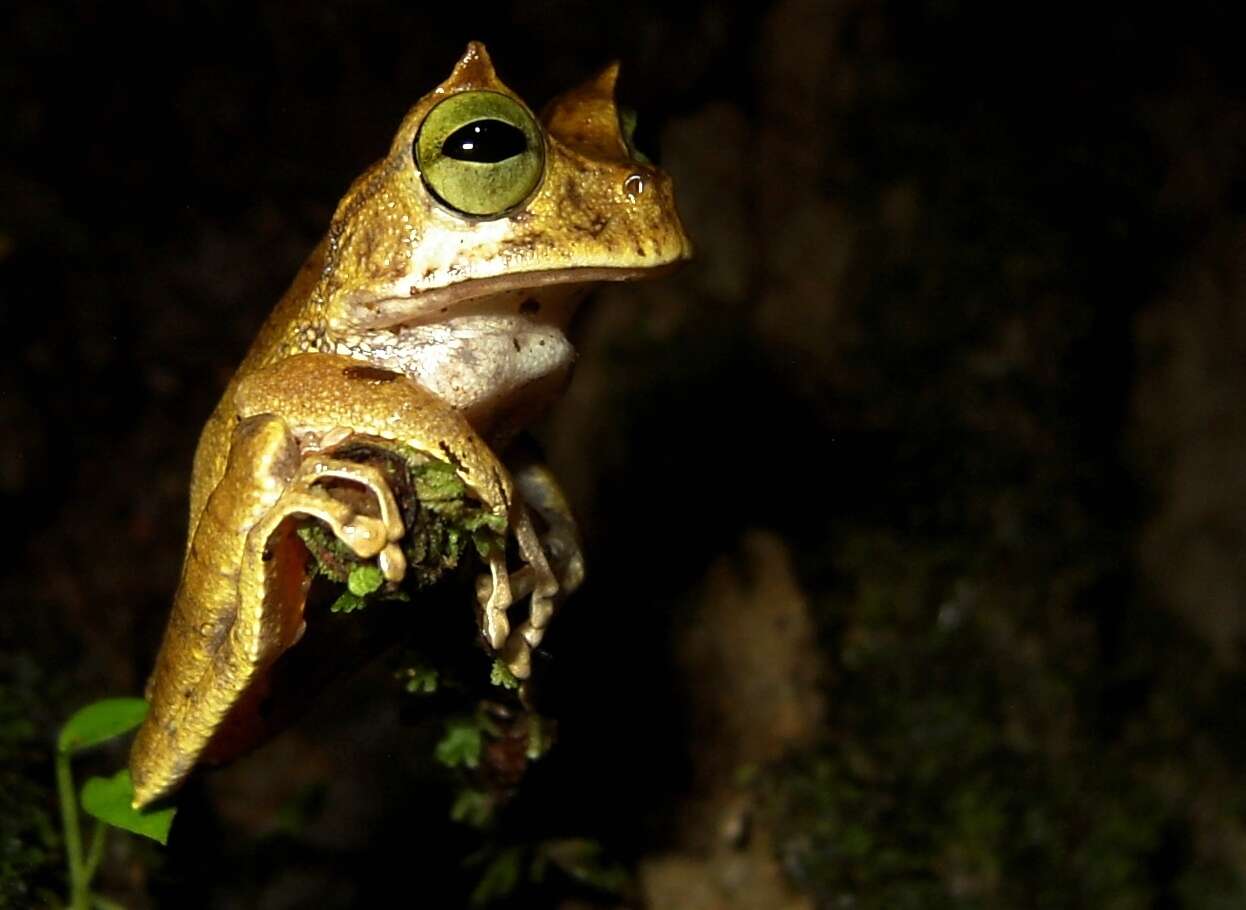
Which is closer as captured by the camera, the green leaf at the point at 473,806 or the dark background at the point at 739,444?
the green leaf at the point at 473,806

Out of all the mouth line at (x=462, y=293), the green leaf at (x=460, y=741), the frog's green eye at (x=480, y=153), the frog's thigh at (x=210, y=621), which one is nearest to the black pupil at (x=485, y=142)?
the frog's green eye at (x=480, y=153)

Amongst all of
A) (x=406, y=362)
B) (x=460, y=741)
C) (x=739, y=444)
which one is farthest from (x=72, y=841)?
(x=739, y=444)

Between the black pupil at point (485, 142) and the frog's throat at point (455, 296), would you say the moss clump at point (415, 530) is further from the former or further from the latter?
the black pupil at point (485, 142)

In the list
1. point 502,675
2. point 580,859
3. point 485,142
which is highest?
point 485,142

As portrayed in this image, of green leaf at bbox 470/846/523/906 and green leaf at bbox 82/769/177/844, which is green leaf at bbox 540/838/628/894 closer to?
green leaf at bbox 470/846/523/906

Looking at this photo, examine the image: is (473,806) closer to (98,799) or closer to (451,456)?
(98,799)

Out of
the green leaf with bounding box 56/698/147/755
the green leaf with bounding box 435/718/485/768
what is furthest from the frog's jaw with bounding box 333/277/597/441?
the green leaf with bounding box 56/698/147/755
